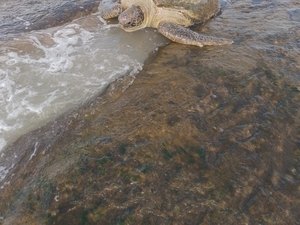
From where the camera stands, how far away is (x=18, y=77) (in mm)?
5137

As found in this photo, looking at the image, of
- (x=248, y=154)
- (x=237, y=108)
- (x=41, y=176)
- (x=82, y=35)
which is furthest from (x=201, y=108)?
(x=82, y=35)

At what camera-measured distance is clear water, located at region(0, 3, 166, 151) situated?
4.55 metres

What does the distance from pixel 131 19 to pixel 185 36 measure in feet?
3.89

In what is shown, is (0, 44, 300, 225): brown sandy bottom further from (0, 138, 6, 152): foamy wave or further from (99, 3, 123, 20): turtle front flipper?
(99, 3, 123, 20): turtle front flipper

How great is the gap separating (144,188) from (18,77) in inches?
113

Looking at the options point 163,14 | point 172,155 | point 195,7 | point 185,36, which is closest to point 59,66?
point 185,36

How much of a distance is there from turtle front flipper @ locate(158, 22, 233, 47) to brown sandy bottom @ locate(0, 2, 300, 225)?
2.63 feet

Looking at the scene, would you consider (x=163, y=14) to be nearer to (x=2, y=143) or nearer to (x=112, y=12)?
(x=112, y=12)

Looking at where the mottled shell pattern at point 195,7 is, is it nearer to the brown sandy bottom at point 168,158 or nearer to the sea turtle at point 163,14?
the sea turtle at point 163,14

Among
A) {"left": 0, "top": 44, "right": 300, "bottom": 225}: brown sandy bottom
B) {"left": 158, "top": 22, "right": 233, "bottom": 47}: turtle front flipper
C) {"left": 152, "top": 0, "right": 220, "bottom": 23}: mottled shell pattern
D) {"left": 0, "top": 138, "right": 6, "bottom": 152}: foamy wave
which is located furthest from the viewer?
{"left": 152, "top": 0, "right": 220, "bottom": 23}: mottled shell pattern

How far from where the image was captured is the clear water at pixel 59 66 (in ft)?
14.9

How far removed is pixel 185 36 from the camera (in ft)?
19.8

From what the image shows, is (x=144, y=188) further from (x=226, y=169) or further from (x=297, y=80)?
(x=297, y=80)

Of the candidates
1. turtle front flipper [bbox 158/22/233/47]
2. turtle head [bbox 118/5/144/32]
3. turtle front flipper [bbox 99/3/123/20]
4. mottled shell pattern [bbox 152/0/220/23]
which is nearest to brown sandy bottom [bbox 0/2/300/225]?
turtle front flipper [bbox 158/22/233/47]
